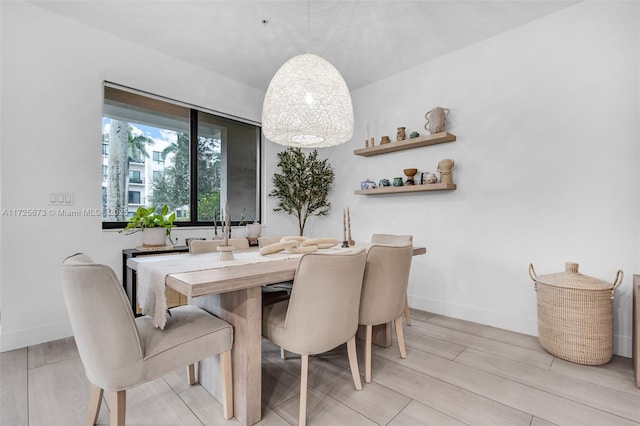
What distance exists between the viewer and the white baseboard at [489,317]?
2131 mm

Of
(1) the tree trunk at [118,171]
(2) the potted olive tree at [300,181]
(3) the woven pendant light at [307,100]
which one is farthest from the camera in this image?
(2) the potted olive tree at [300,181]

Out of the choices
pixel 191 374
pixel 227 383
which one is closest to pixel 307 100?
pixel 227 383

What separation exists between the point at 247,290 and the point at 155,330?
0.46 meters

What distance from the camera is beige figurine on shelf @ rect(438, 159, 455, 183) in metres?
2.86

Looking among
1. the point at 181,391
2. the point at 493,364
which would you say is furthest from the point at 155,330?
the point at 493,364

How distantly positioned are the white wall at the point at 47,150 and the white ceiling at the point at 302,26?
223 millimetres

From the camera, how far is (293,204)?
3936mm

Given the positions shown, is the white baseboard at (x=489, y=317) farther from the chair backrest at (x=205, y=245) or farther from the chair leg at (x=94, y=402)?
the chair leg at (x=94, y=402)

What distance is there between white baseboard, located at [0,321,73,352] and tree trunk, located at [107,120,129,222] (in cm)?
97

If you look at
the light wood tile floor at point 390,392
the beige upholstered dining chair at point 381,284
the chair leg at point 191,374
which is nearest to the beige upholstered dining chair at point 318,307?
the beige upholstered dining chair at point 381,284

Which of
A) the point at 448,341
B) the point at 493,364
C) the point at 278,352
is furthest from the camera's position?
the point at 448,341

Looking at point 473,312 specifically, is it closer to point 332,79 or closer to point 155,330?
point 332,79

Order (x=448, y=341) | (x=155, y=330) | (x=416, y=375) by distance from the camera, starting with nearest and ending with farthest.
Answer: (x=155, y=330)
(x=416, y=375)
(x=448, y=341)

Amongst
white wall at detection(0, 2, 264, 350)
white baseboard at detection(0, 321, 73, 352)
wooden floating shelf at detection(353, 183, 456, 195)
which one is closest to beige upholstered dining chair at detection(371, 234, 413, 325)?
wooden floating shelf at detection(353, 183, 456, 195)
